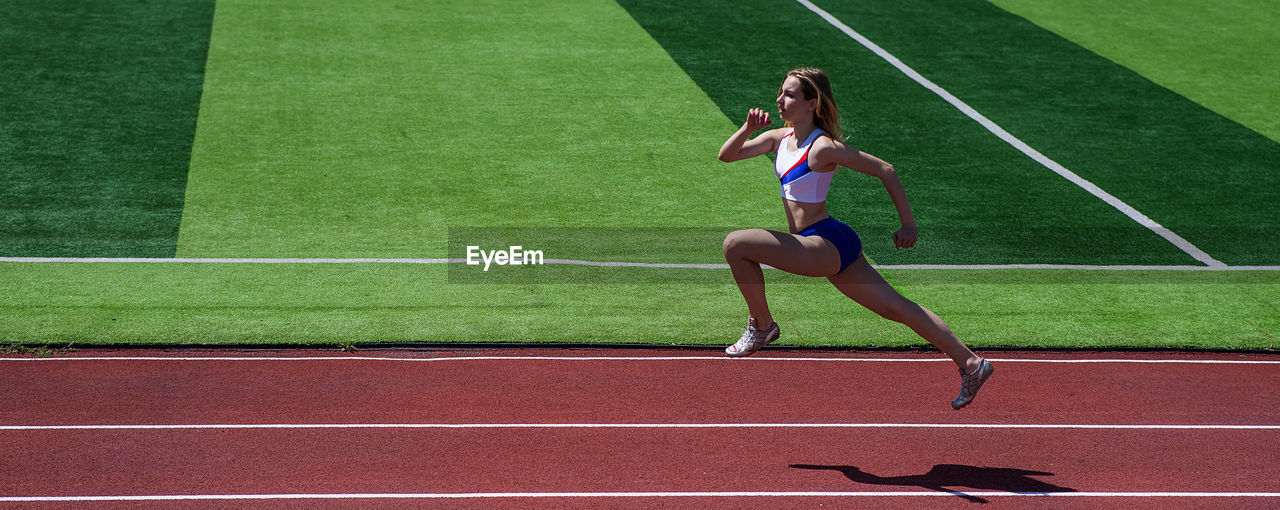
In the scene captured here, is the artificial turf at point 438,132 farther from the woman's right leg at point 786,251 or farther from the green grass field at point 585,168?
the woman's right leg at point 786,251

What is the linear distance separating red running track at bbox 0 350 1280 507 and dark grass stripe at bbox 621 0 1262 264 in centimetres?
351

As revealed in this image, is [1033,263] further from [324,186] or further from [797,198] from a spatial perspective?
[324,186]

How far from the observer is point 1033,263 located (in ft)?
40.0

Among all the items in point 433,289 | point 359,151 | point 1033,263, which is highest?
point 1033,263

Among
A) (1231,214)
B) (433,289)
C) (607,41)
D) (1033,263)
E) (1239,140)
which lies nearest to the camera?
(433,289)

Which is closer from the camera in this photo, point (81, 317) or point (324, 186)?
point (81, 317)

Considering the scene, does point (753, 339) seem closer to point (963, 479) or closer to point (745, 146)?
point (745, 146)

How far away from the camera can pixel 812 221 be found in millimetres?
6754

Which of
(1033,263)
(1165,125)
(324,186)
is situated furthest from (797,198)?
(1165,125)

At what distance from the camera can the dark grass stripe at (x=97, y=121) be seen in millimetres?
12609

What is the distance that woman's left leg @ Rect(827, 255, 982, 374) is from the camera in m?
6.71

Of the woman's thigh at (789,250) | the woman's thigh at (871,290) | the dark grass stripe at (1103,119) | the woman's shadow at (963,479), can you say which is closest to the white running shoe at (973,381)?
the woman's shadow at (963,479)

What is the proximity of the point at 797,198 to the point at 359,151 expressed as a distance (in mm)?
10052

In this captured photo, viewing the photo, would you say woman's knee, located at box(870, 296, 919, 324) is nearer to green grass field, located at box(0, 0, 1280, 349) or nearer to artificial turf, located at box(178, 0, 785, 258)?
green grass field, located at box(0, 0, 1280, 349)
